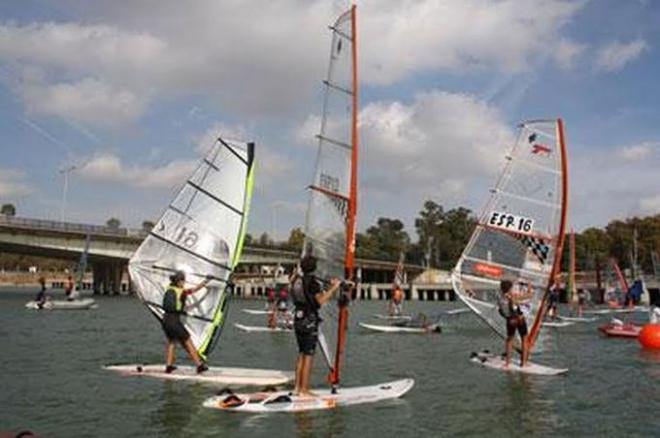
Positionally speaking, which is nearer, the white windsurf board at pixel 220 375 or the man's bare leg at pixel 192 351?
the white windsurf board at pixel 220 375

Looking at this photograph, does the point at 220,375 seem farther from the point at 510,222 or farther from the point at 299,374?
the point at 510,222

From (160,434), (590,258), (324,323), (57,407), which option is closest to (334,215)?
(324,323)

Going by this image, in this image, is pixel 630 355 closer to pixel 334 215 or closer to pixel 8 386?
pixel 334 215

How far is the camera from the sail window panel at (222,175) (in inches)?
717

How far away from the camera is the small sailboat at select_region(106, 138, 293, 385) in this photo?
1758 cm

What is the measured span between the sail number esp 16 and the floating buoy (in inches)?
304

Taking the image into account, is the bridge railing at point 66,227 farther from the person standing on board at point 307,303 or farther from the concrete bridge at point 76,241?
the person standing on board at point 307,303

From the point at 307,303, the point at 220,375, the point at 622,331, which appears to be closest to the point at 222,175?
the point at 220,375

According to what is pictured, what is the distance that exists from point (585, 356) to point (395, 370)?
735 cm

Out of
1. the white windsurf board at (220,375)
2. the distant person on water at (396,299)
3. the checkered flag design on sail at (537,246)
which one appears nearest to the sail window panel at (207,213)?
the white windsurf board at (220,375)

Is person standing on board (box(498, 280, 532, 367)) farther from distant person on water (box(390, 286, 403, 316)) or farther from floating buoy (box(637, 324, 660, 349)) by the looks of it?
distant person on water (box(390, 286, 403, 316))

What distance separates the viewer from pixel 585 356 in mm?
23094

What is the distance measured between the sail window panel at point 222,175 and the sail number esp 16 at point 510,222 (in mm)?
6729

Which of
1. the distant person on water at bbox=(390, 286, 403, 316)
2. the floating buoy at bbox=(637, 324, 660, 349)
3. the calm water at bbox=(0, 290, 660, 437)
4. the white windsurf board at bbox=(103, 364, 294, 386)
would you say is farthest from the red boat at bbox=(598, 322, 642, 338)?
the white windsurf board at bbox=(103, 364, 294, 386)
